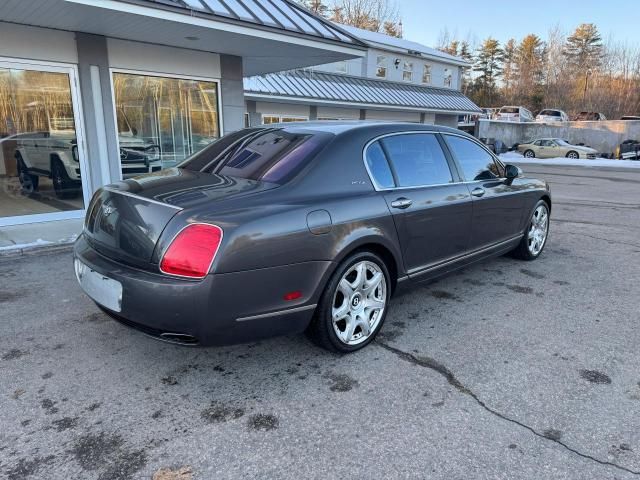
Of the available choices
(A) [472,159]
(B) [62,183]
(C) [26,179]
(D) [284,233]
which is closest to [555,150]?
(A) [472,159]

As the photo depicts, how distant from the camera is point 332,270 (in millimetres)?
2914

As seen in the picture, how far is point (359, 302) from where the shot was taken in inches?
126

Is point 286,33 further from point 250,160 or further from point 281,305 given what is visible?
point 281,305

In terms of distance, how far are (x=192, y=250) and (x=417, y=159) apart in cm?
211

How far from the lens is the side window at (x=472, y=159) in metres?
4.18

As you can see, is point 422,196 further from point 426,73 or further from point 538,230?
point 426,73

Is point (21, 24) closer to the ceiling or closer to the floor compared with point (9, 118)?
closer to the ceiling

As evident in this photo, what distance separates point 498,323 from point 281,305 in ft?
6.54

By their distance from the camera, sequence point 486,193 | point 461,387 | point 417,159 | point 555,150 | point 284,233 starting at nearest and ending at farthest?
point 284,233, point 461,387, point 417,159, point 486,193, point 555,150

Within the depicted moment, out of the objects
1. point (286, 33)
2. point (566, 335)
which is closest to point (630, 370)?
point (566, 335)

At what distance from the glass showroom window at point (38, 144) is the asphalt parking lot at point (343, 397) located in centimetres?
366

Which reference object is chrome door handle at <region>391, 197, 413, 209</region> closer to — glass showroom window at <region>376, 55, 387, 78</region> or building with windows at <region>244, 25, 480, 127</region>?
building with windows at <region>244, 25, 480, 127</region>

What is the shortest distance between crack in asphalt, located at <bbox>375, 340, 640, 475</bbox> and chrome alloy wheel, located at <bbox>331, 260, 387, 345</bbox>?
0.23 m

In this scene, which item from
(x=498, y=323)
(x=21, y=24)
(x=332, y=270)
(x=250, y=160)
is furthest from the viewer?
(x=21, y=24)
